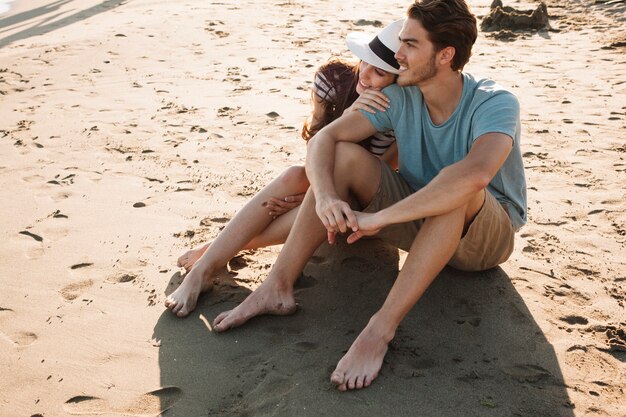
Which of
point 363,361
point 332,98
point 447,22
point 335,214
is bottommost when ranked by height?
point 363,361

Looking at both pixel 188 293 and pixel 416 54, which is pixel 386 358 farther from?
pixel 416 54

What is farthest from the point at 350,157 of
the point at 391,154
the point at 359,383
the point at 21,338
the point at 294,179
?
the point at 21,338

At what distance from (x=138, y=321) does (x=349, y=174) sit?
44.5 inches

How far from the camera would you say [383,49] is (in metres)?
3.09

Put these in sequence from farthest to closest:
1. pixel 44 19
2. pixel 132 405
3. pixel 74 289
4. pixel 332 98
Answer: pixel 44 19, pixel 332 98, pixel 74 289, pixel 132 405

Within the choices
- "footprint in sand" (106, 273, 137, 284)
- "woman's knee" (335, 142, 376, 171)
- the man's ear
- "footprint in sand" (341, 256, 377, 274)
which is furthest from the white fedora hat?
"footprint in sand" (106, 273, 137, 284)

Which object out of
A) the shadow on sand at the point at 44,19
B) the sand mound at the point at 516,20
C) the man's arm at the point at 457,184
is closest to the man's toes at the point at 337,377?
the man's arm at the point at 457,184

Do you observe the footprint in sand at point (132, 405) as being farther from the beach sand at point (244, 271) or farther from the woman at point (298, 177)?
the woman at point (298, 177)

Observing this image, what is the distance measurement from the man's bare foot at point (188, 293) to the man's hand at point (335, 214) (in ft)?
2.31

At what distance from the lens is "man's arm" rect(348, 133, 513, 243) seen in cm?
258

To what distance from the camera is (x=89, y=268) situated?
3369 millimetres

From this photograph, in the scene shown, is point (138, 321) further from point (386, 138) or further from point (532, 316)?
point (532, 316)

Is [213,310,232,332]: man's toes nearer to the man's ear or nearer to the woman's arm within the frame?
the woman's arm

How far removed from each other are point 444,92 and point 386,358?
117cm
